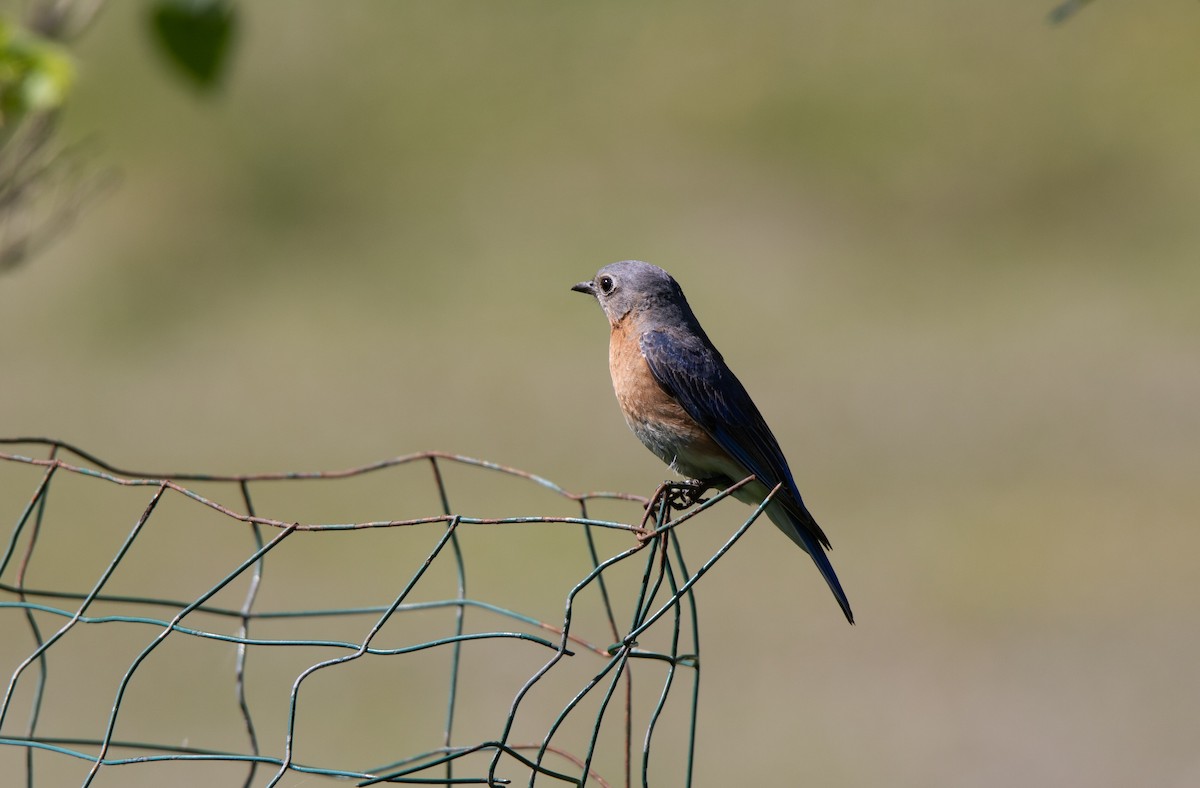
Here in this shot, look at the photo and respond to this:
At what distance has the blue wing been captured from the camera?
415 cm

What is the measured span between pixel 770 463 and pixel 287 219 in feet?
36.0

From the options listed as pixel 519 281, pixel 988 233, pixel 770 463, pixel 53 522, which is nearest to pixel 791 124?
pixel 988 233

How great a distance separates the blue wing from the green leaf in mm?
1847

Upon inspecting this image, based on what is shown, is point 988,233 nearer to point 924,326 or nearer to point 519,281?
point 924,326

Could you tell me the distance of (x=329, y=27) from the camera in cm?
1508

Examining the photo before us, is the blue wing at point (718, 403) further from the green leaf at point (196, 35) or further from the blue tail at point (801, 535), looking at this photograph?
the green leaf at point (196, 35)

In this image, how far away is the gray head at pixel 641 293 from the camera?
14.9 feet

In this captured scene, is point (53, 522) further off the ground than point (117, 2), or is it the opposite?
point (117, 2)

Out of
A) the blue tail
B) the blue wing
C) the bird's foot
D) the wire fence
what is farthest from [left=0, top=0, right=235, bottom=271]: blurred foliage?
the wire fence

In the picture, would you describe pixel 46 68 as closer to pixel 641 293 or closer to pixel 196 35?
pixel 196 35

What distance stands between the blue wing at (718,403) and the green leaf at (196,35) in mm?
1847

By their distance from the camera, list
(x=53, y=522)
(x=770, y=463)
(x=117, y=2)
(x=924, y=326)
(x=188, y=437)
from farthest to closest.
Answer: (x=117, y=2) < (x=924, y=326) < (x=188, y=437) < (x=53, y=522) < (x=770, y=463)

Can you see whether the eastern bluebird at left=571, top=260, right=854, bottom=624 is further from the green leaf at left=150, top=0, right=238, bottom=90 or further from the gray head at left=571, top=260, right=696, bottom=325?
the green leaf at left=150, top=0, right=238, bottom=90

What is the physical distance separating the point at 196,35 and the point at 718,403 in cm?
201
